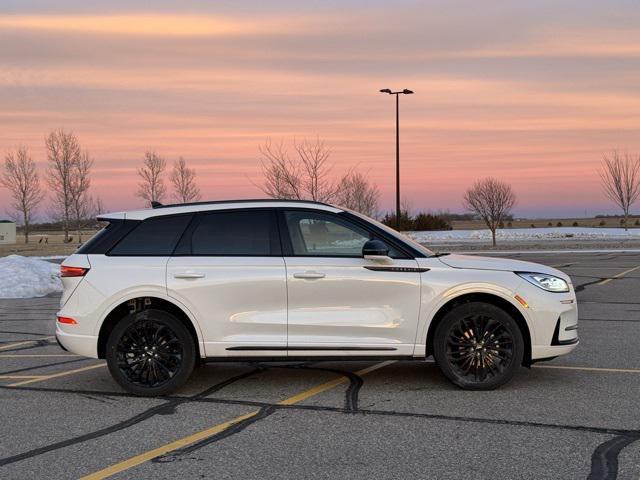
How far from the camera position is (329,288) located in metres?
6.52

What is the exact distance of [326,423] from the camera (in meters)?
5.61

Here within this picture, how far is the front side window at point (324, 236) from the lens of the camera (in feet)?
21.9

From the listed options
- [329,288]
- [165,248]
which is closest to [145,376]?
[165,248]

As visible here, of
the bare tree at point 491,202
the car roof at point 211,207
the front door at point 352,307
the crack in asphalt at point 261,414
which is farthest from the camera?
the bare tree at point 491,202

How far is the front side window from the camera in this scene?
6688 mm

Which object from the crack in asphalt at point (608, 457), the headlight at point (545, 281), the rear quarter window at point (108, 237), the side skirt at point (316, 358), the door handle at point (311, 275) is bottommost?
the crack in asphalt at point (608, 457)

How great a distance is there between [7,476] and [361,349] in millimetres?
3072

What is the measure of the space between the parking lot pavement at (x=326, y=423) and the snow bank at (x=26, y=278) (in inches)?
349

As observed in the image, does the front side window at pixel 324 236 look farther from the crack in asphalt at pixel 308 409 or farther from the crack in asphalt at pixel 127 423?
the crack in asphalt at pixel 127 423

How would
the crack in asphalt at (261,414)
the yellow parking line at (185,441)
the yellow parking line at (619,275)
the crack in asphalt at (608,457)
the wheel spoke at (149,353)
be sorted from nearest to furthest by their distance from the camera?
1. the crack in asphalt at (608,457)
2. the yellow parking line at (185,441)
3. the crack in asphalt at (261,414)
4. the wheel spoke at (149,353)
5. the yellow parking line at (619,275)

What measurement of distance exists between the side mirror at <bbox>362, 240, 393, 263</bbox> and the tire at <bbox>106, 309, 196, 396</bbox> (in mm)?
1765

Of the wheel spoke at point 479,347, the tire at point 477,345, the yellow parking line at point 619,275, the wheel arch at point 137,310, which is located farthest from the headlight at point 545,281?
the yellow parking line at point 619,275

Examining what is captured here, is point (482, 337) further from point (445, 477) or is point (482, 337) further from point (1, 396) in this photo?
point (1, 396)

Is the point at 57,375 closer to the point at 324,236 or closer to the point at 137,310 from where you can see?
the point at 137,310
